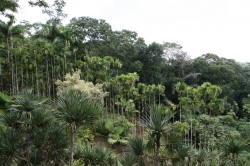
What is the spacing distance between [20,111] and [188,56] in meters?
32.3

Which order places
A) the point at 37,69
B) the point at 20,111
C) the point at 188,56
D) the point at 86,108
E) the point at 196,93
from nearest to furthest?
the point at 86,108 < the point at 20,111 < the point at 196,93 < the point at 37,69 < the point at 188,56

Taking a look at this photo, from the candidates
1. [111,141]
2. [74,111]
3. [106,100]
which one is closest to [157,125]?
[74,111]

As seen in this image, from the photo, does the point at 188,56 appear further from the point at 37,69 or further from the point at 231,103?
the point at 37,69

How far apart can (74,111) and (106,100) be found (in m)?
22.2

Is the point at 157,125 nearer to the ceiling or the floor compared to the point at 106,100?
nearer to the ceiling

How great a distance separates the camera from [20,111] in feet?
20.6

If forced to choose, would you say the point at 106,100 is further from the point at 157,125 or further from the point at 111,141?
the point at 157,125

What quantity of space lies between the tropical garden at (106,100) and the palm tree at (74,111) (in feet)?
0.08

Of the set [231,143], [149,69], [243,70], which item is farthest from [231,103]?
[231,143]

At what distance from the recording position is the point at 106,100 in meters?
27.4

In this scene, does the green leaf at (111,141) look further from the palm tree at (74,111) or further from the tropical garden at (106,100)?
the palm tree at (74,111)

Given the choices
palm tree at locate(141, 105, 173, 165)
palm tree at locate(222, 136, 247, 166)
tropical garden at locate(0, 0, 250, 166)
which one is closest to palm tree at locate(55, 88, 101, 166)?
tropical garden at locate(0, 0, 250, 166)

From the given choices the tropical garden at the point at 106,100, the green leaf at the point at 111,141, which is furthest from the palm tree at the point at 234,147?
the green leaf at the point at 111,141

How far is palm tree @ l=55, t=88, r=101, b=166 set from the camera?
5340 mm
